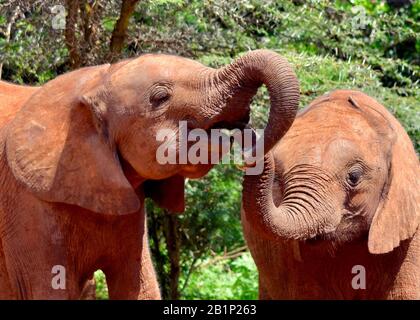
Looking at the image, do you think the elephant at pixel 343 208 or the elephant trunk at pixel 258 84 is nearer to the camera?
the elephant trunk at pixel 258 84

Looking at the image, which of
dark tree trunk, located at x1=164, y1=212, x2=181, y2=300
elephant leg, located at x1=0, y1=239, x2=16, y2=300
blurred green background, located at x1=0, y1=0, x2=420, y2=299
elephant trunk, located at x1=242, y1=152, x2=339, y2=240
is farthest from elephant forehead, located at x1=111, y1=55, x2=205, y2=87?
dark tree trunk, located at x1=164, y1=212, x2=181, y2=300

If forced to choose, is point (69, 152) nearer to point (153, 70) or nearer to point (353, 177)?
point (153, 70)

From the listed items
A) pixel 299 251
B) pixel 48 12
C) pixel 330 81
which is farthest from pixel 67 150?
pixel 330 81

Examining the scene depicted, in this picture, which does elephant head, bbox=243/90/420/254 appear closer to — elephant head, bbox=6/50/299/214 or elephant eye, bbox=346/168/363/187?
elephant eye, bbox=346/168/363/187

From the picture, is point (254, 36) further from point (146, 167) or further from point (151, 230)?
point (146, 167)

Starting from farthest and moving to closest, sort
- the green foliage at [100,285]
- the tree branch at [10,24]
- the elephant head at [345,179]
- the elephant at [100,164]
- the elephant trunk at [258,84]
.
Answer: the green foliage at [100,285]
the tree branch at [10,24]
the elephant head at [345,179]
the elephant at [100,164]
the elephant trunk at [258,84]

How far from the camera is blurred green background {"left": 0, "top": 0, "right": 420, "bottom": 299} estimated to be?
8.81 meters

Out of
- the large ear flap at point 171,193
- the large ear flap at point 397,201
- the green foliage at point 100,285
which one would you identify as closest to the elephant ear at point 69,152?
the large ear flap at point 171,193

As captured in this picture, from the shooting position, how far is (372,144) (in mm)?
7199

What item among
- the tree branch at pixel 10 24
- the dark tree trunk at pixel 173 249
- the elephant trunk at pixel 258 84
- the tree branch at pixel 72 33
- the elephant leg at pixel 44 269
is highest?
the tree branch at pixel 10 24

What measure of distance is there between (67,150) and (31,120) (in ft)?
0.78

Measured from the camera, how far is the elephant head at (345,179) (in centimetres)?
692

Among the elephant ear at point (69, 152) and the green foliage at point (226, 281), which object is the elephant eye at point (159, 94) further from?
the green foliage at point (226, 281)

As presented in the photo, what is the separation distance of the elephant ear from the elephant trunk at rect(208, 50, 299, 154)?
1.90 feet
